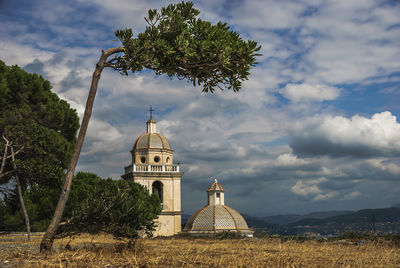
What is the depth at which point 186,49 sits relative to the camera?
11.2 m

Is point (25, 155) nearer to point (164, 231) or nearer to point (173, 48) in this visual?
point (173, 48)

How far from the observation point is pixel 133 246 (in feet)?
32.0

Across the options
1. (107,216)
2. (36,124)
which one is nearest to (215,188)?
(36,124)

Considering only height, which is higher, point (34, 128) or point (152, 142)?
point (152, 142)

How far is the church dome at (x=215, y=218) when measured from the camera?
53.4 m

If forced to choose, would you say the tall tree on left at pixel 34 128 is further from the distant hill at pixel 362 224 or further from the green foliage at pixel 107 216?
the distant hill at pixel 362 224

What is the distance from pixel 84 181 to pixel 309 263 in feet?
95.8

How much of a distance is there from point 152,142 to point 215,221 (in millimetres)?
13591

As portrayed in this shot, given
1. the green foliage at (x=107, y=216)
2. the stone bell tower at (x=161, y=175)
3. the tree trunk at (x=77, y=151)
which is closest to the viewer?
the tree trunk at (x=77, y=151)

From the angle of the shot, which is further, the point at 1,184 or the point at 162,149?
the point at 162,149

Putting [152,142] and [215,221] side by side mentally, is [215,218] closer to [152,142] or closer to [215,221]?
[215,221]

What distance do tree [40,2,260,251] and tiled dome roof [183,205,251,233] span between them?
43.2 meters

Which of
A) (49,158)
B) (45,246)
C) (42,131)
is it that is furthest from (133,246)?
(49,158)

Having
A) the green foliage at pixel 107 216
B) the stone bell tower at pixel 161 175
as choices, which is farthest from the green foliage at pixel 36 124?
the stone bell tower at pixel 161 175
